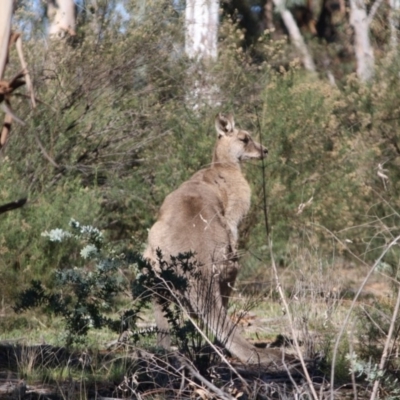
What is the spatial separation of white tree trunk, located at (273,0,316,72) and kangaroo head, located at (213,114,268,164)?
48.4 feet

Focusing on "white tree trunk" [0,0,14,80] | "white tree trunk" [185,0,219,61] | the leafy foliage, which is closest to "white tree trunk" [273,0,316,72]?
"white tree trunk" [185,0,219,61]

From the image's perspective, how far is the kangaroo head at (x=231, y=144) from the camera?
1016cm

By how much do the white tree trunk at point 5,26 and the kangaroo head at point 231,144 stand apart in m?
7.69

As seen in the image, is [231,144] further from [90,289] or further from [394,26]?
[90,289]

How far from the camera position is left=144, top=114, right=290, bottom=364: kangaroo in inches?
233

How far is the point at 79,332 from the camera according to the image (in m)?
5.59

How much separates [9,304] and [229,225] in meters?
2.18

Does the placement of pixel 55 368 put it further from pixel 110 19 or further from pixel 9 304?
pixel 110 19

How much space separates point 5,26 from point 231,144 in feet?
25.6

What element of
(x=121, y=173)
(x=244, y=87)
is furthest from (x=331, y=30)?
(x=121, y=173)

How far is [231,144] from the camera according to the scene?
1020 cm

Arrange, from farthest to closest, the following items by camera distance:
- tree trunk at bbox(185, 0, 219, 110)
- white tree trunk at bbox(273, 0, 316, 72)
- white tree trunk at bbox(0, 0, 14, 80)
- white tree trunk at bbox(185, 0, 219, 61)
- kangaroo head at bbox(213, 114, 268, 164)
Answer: white tree trunk at bbox(273, 0, 316, 72)
white tree trunk at bbox(185, 0, 219, 61)
tree trunk at bbox(185, 0, 219, 110)
kangaroo head at bbox(213, 114, 268, 164)
white tree trunk at bbox(0, 0, 14, 80)

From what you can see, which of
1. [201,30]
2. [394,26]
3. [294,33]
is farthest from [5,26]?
[294,33]

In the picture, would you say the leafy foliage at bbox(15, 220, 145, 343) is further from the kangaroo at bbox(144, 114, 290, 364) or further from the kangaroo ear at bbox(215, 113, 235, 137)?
the kangaroo ear at bbox(215, 113, 235, 137)
